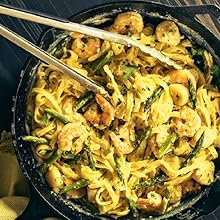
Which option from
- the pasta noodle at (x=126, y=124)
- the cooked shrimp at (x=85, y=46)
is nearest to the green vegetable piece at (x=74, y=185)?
the pasta noodle at (x=126, y=124)

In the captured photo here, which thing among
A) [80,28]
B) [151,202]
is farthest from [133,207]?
[80,28]

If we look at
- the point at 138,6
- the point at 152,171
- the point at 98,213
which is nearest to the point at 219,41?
the point at 138,6

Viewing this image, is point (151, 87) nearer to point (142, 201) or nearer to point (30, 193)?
point (142, 201)

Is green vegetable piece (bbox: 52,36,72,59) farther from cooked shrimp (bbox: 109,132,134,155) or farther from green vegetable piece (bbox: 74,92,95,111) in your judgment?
cooked shrimp (bbox: 109,132,134,155)

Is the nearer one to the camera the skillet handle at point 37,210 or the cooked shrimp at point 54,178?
the cooked shrimp at point 54,178

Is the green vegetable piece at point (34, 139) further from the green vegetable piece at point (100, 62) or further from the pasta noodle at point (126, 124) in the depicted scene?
the green vegetable piece at point (100, 62)

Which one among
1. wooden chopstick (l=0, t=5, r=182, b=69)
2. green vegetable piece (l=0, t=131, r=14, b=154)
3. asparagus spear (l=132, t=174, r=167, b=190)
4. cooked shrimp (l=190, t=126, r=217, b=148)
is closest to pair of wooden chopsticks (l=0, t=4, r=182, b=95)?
wooden chopstick (l=0, t=5, r=182, b=69)

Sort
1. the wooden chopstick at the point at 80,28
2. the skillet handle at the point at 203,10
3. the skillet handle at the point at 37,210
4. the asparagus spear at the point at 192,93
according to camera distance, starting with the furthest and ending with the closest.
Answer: the skillet handle at the point at 37,210, the asparagus spear at the point at 192,93, the skillet handle at the point at 203,10, the wooden chopstick at the point at 80,28
